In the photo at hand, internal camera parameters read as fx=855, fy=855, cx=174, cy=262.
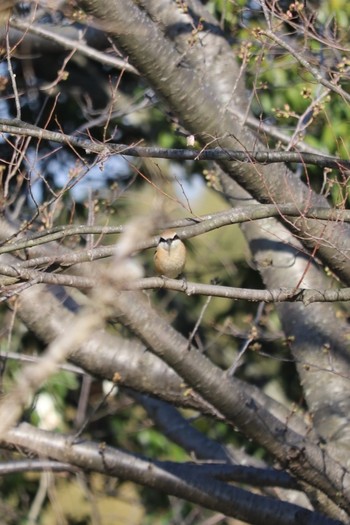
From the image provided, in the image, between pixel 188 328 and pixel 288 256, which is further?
pixel 188 328

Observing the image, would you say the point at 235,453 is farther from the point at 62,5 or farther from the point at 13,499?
the point at 13,499

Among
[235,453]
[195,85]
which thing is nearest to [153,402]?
[235,453]

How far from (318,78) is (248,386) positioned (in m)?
2.11

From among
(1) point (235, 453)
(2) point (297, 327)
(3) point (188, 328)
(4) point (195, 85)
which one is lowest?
(3) point (188, 328)

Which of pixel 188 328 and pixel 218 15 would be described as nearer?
pixel 218 15

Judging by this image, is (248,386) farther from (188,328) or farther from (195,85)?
(188,328)

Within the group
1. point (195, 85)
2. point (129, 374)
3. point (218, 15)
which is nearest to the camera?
point (195, 85)

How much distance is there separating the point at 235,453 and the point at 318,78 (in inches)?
104

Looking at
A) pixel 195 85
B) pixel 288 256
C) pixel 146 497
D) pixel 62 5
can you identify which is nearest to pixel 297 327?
pixel 288 256

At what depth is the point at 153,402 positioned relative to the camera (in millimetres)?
5320

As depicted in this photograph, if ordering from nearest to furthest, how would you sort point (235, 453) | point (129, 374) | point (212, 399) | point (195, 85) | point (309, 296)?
point (309, 296) → point (195, 85) → point (212, 399) → point (129, 374) → point (235, 453)

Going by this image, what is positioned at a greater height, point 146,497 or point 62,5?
point 62,5

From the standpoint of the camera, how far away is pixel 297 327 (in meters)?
4.72

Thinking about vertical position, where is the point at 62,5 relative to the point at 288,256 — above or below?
above
